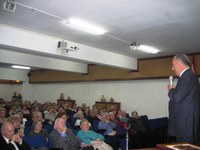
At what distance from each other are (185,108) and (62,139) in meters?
2.44

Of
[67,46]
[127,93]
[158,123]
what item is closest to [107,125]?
[158,123]

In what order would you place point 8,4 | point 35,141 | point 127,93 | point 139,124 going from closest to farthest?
1. point 8,4
2. point 35,141
3. point 139,124
4. point 127,93

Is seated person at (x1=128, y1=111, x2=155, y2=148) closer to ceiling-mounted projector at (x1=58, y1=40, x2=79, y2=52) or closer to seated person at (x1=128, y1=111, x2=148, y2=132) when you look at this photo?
seated person at (x1=128, y1=111, x2=148, y2=132)

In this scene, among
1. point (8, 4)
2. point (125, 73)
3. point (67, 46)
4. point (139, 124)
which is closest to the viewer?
point (8, 4)

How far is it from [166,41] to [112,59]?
6.70ft

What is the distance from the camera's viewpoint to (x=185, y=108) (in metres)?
2.01

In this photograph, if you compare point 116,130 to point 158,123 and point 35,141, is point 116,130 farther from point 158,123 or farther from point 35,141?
point 35,141

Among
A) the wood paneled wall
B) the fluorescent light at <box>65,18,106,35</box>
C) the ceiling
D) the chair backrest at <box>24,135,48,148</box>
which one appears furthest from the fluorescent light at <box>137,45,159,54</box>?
the chair backrest at <box>24,135,48,148</box>

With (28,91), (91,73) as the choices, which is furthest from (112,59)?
(28,91)

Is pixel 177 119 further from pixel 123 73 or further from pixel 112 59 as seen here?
pixel 123 73

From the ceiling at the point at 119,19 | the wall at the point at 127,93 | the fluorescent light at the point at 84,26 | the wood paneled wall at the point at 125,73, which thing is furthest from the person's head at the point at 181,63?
the wall at the point at 127,93

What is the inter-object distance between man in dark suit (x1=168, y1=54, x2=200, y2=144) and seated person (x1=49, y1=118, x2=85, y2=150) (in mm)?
2254

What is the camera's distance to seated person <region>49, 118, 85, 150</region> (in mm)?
3838

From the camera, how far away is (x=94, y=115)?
7.43m
